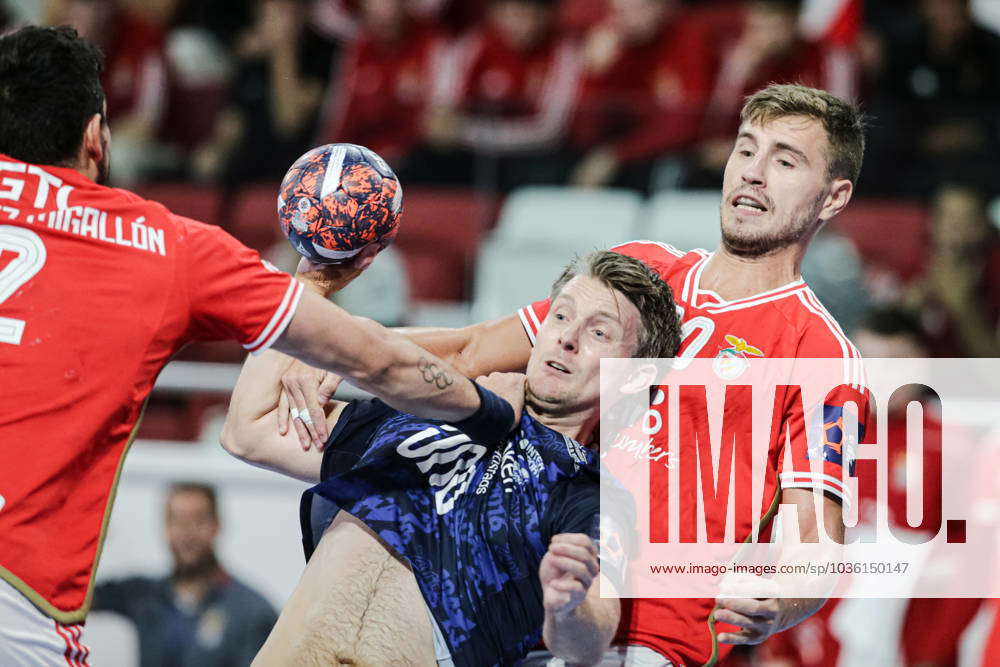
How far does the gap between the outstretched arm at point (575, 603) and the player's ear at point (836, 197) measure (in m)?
1.45

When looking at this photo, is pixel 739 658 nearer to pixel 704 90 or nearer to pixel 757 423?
pixel 757 423

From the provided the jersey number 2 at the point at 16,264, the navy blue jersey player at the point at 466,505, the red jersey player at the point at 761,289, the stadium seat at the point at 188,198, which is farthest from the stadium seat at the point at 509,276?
the jersey number 2 at the point at 16,264

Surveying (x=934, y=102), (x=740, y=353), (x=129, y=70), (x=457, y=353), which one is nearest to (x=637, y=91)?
(x=934, y=102)

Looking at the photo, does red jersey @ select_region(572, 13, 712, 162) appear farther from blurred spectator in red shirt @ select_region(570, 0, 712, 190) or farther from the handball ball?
the handball ball

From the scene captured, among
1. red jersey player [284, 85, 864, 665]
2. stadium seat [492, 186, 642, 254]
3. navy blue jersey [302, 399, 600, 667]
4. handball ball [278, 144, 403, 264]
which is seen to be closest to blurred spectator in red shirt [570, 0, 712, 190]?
stadium seat [492, 186, 642, 254]

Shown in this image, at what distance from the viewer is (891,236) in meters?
7.09

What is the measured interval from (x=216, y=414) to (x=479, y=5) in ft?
13.2

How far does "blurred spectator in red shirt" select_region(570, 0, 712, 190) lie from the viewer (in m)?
7.11

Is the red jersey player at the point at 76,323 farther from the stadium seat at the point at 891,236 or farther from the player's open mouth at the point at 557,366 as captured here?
the stadium seat at the point at 891,236

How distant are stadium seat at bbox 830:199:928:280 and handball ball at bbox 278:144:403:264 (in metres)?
4.04

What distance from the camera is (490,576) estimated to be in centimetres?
338

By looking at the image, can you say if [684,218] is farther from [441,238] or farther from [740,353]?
[740,353]

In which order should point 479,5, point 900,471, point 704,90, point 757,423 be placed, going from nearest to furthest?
point 757,423 → point 900,471 → point 704,90 → point 479,5

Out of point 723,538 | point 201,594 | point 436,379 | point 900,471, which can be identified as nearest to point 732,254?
point 723,538
